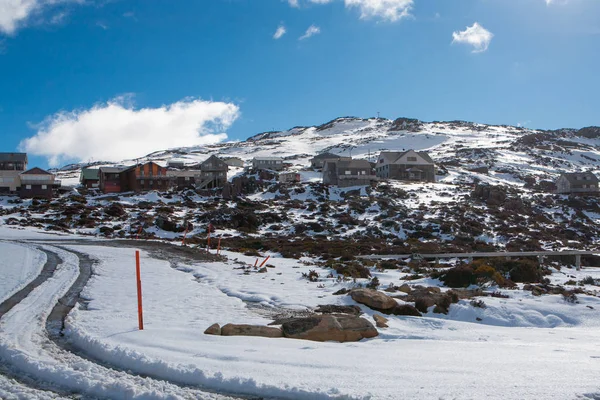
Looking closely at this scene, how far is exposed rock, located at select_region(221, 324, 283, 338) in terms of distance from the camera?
27.0ft

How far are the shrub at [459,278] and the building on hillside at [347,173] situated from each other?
185 feet

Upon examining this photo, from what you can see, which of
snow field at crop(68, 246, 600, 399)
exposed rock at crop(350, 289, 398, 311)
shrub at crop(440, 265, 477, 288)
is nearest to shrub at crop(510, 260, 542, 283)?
shrub at crop(440, 265, 477, 288)

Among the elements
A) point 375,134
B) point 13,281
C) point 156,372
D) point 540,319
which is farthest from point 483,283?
point 375,134

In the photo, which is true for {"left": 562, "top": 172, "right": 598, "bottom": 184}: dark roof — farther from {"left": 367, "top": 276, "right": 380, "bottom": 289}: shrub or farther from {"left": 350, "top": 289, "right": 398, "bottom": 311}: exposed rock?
{"left": 350, "top": 289, "right": 398, "bottom": 311}: exposed rock

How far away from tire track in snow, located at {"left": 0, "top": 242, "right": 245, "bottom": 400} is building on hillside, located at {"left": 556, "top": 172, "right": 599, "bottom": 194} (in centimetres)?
8020

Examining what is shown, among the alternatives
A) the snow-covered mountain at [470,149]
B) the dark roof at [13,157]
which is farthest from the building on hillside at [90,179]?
the snow-covered mountain at [470,149]

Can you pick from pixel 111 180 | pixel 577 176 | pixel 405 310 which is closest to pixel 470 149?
pixel 577 176

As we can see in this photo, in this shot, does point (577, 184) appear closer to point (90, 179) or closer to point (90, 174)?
point (90, 179)

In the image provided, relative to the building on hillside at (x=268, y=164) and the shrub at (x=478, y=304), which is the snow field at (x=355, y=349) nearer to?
the shrub at (x=478, y=304)

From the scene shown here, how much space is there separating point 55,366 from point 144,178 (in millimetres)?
73752

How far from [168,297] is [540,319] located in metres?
10.1

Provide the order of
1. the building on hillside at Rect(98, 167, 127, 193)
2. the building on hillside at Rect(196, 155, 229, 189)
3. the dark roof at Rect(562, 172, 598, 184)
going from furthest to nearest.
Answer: the building on hillside at Rect(196, 155, 229, 189)
the building on hillside at Rect(98, 167, 127, 193)
the dark roof at Rect(562, 172, 598, 184)

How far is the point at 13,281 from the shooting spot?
13719mm

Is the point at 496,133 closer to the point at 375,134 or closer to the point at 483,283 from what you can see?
the point at 375,134
